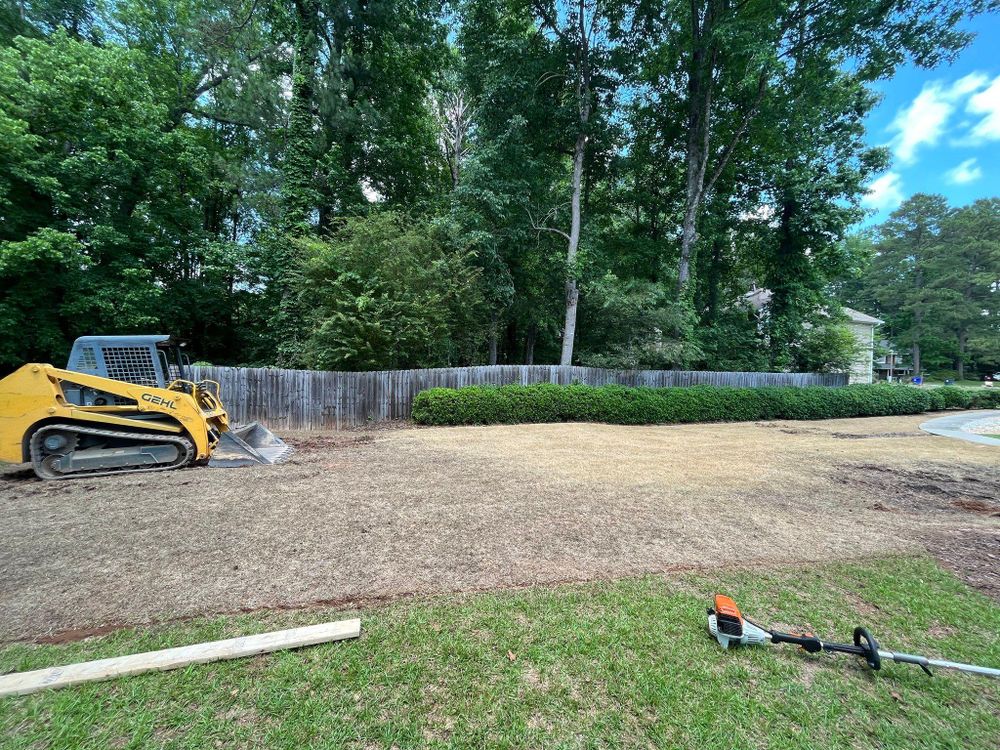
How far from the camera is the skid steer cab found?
4.62 m

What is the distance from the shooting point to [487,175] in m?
11.7

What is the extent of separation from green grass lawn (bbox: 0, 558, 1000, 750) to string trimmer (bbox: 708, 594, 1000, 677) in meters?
0.06

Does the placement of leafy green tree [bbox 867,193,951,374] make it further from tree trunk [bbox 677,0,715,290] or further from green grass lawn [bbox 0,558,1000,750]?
green grass lawn [bbox 0,558,1000,750]

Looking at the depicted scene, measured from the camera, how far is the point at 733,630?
79.4 inches

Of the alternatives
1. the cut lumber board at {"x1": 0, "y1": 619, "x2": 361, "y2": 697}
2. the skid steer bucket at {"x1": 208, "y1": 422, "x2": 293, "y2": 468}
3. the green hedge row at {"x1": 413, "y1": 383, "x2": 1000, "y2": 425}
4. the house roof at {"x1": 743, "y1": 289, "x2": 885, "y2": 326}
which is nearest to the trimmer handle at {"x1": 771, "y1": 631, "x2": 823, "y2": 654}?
the cut lumber board at {"x1": 0, "y1": 619, "x2": 361, "y2": 697}

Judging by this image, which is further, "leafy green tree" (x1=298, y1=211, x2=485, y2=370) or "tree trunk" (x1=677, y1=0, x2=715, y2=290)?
"tree trunk" (x1=677, y1=0, x2=715, y2=290)

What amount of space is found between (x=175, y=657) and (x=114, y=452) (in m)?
4.59

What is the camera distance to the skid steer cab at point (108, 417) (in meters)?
4.62

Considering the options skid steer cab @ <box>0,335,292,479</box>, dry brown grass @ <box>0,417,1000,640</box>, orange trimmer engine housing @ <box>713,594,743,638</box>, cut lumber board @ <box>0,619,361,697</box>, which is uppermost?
skid steer cab @ <box>0,335,292,479</box>

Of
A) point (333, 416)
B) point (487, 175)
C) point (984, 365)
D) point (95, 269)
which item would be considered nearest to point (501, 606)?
point (333, 416)

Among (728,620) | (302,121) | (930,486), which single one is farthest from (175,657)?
(302,121)

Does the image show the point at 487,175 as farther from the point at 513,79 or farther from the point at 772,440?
the point at 772,440

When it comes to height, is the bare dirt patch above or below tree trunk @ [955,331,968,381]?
below

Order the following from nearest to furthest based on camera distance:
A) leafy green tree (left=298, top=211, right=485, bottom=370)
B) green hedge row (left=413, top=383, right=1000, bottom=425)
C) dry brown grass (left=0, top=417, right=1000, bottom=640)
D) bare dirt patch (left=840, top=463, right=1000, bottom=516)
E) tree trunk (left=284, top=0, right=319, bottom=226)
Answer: dry brown grass (left=0, top=417, right=1000, bottom=640) < bare dirt patch (left=840, top=463, right=1000, bottom=516) < green hedge row (left=413, top=383, right=1000, bottom=425) < leafy green tree (left=298, top=211, right=485, bottom=370) < tree trunk (left=284, top=0, right=319, bottom=226)
